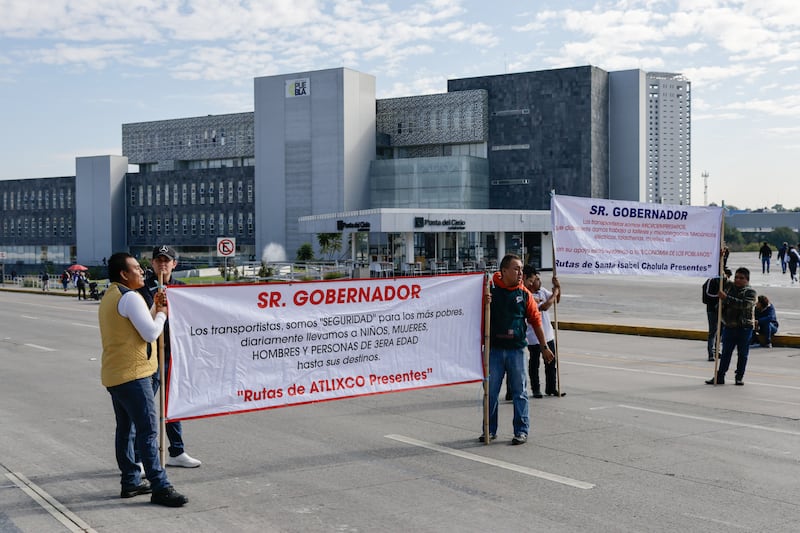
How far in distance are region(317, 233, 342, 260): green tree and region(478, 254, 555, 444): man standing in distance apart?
2770 inches

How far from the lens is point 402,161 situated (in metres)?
89.4

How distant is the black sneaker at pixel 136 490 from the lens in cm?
683

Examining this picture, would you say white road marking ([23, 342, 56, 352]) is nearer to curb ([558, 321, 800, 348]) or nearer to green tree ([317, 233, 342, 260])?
curb ([558, 321, 800, 348])

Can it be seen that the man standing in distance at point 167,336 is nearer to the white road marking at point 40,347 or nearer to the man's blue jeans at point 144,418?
the man's blue jeans at point 144,418

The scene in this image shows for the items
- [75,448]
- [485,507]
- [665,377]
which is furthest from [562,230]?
[75,448]

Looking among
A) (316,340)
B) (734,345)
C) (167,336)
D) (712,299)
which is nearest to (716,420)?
(734,345)


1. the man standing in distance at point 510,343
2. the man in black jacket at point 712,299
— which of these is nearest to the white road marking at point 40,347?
the man standing in distance at point 510,343

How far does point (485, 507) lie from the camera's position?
6.58m

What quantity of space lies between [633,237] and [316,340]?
673cm

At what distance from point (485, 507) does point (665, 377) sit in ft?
26.7

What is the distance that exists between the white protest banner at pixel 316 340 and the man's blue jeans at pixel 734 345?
5458 millimetres

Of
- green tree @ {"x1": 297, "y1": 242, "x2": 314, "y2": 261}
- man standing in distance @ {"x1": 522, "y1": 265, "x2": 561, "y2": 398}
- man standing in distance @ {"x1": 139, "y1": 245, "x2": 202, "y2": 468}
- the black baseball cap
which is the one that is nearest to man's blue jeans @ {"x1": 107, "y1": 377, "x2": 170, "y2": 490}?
man standing in distance @ {"x1": 139, "y1": 245, "x2": 202, "y2": 468}

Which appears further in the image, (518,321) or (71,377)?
(71,377)

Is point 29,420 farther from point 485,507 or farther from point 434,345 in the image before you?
point 485,507
